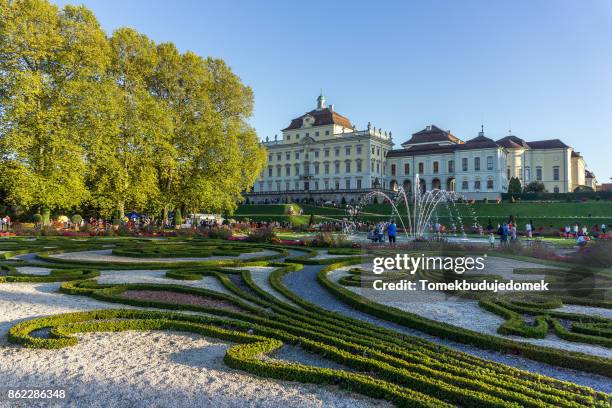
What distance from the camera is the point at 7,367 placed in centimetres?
376

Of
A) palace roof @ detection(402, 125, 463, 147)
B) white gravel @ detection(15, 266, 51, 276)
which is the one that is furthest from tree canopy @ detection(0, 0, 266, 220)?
palace roof @ detection(402, 125, 463, 147)

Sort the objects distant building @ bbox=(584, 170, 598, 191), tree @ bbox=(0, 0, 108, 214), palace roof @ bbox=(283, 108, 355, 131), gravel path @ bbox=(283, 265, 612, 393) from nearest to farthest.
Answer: gravel path @ bbox=(283, 265, 612, 393), tree @ bbox=(0, 0, 108, 214), palace roof @ bbox=(283, 108, 355, 131), distant building @ bbox=(584, 170, 598, 191)

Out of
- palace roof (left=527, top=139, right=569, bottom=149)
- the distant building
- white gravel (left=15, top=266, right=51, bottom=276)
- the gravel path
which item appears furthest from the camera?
the distant building

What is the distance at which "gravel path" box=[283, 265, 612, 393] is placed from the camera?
12.1 ft

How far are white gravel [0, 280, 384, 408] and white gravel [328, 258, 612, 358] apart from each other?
2.56m

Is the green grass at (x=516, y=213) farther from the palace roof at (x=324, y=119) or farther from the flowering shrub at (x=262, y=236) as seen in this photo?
the palace roof at (x=324, y=119)

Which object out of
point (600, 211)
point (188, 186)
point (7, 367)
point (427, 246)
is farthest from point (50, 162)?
point (600, 211)

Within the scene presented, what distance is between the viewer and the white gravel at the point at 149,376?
3197 mm

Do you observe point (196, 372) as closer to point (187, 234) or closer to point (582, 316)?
point (582, 316)

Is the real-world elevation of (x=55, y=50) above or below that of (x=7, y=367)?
above

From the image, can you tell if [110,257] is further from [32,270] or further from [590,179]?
[590,179]

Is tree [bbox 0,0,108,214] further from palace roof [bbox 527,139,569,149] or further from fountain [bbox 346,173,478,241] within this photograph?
palace roof [bbox 527,139,569,149]

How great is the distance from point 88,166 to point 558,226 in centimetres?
3203

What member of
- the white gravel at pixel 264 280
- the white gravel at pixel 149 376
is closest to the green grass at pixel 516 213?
the white gravel at pixel 264 280
